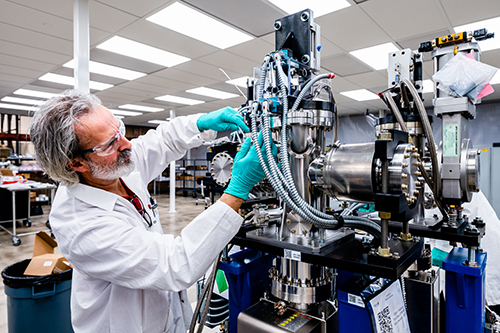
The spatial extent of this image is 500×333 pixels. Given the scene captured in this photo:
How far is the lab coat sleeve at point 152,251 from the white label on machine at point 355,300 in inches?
13.9

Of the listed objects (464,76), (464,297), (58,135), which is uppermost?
(464,76)

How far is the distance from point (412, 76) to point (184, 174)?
9308 millimetres

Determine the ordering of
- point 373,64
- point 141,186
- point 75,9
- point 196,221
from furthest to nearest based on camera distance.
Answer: point 373,64
point 75,9
point 141,186
point 196,221

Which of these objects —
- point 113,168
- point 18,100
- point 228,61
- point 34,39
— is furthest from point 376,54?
point 18,100

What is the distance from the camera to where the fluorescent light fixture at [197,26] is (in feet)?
8.63

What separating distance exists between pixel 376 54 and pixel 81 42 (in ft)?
Answer: 10.6

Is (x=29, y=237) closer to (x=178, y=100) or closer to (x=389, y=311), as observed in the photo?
(x=178, y=100)

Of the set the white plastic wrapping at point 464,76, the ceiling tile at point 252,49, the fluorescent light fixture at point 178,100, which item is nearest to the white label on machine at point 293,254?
the white plastic wrapping at point 464,76

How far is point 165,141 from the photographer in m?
1.34

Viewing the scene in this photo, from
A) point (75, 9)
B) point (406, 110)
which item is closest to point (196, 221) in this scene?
point (406, 110)

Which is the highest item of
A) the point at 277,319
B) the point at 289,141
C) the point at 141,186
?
the point at 289,141

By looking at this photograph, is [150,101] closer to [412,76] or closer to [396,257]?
[412,76]

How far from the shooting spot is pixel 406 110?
1208 millimetres

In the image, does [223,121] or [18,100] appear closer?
[223,121]
